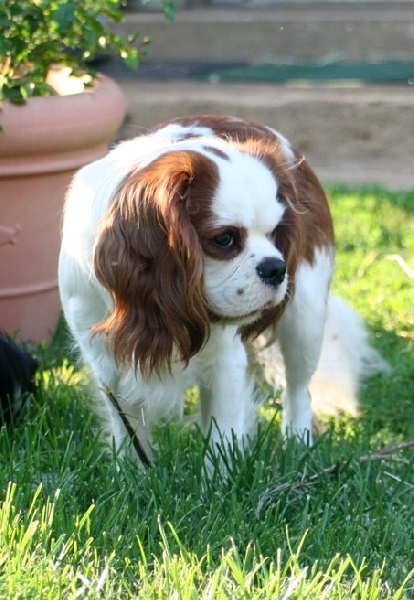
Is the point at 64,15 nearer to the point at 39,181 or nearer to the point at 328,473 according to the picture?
the point at 39,181

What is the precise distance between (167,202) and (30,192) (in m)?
1.61

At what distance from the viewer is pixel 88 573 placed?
2141 millimetres

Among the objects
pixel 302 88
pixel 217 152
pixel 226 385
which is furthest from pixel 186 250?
pixel 302 88

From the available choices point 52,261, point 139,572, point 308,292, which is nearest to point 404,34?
point 52,261

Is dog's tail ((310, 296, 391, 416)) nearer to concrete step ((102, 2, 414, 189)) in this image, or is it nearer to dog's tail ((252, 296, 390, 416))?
dog's tail ((252, 296, 390, 416))

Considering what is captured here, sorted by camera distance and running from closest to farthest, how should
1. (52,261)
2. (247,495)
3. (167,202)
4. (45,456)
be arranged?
1. (167,202)
2. (247,495)
3. (45,456)
4. (52,261)

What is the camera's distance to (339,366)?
3699mm

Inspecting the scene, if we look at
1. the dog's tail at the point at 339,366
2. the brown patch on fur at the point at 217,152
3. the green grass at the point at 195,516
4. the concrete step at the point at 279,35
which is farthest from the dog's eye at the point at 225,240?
the concrete step at the point at 279,35

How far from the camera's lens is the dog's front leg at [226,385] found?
9.07 ft

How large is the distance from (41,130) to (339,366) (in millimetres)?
1261

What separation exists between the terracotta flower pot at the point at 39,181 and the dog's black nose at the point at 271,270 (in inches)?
60.2

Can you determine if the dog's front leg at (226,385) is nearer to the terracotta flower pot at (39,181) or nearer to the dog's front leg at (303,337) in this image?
the dog's front leg at (303,337)

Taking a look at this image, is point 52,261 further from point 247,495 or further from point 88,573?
point 88,573

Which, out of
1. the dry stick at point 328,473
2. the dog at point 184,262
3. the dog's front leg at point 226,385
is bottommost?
the dry stick at point 328,473
